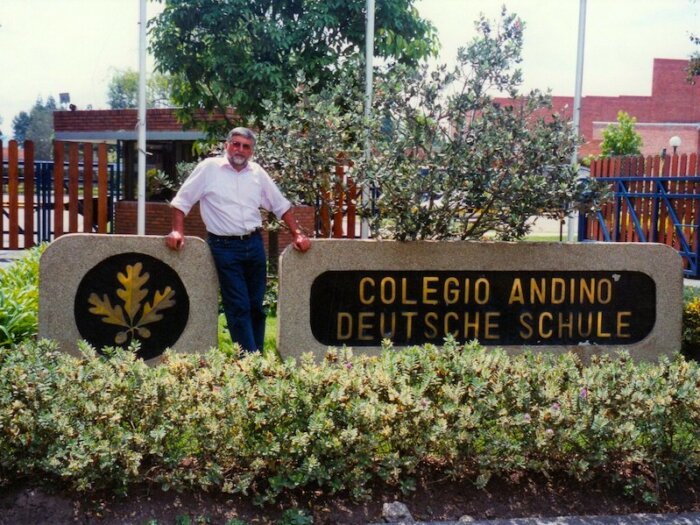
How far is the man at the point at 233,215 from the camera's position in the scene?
624cm

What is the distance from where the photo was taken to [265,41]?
13938 mm

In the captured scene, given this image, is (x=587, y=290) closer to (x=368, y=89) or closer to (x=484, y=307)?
(x=484, y=307)

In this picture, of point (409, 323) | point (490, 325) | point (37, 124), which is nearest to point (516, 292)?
point (490, 325)

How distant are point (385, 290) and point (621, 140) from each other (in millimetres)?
42398

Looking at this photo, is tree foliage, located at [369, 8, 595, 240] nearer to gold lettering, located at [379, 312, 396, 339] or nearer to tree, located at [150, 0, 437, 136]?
gold lettering, located at [379, 312, 396, 339]

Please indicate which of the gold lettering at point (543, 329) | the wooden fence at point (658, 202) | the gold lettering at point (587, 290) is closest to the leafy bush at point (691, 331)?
the gold lettering at point (587, 290)

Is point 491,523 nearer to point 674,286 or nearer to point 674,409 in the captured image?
point 674,409

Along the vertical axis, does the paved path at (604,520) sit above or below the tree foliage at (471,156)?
below

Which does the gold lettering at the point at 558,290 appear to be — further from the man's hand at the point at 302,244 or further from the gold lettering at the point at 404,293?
the man's hand at the point at 302,244

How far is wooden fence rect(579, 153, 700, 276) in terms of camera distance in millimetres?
15445

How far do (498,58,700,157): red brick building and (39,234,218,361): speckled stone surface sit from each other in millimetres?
47694

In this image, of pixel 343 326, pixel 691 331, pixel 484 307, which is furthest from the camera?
pixel 691 331

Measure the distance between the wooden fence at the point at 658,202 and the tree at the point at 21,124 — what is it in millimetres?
98537

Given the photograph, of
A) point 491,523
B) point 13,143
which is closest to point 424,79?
point 491,523
